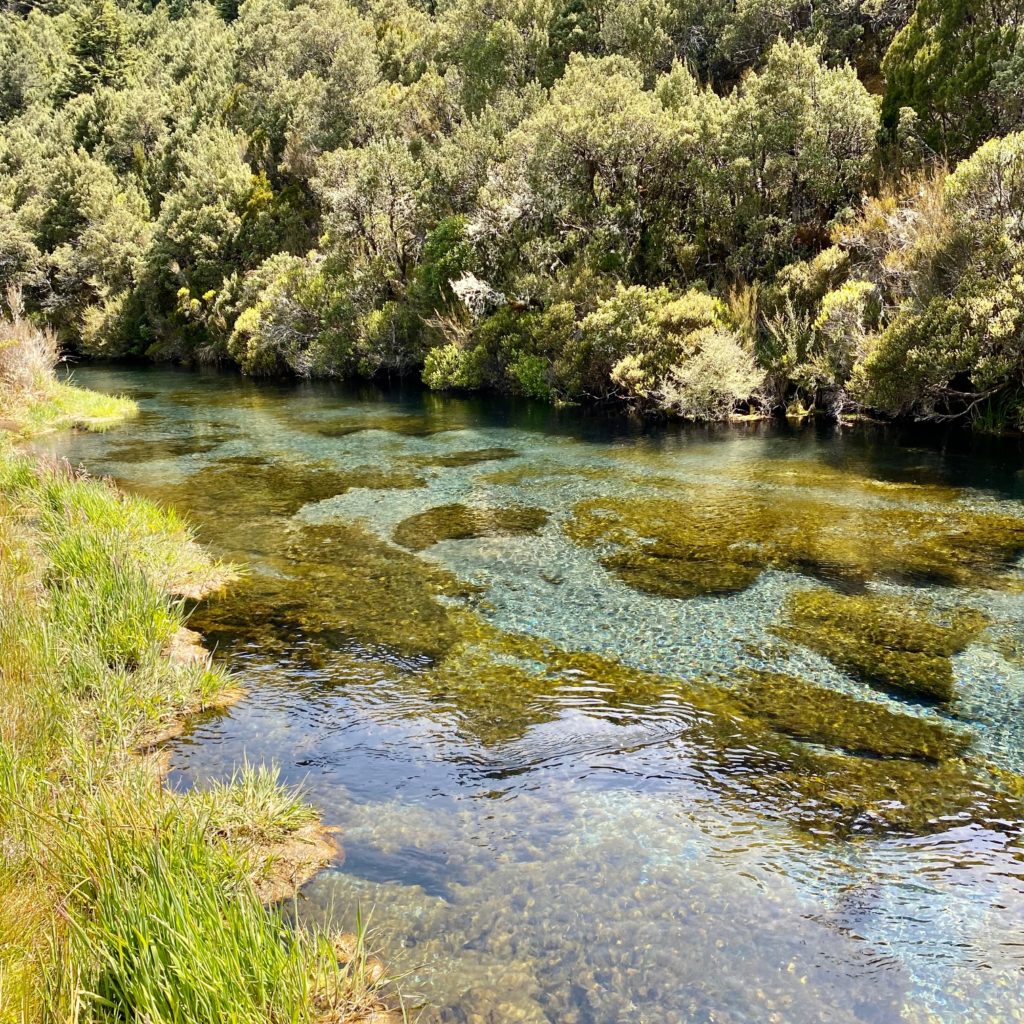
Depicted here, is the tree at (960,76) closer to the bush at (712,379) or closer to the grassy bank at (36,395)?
the bush at (712,379)

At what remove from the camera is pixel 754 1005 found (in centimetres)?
458

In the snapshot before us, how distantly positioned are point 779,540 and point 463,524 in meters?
5.50

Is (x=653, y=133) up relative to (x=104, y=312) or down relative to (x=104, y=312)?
up

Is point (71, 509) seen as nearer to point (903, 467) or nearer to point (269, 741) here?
point (269, 741)

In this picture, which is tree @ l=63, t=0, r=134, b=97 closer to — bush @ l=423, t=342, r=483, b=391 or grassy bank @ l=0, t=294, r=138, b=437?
grassy bank @ l=0, t=294, r=138, b=437

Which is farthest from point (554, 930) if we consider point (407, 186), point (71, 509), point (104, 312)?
point (104, 312)

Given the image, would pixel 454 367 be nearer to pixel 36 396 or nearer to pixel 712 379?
pixel 712 379

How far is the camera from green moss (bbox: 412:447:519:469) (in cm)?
2026

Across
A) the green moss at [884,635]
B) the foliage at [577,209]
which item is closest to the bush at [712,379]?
the foliage at [577,209]

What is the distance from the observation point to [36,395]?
88.2 ft

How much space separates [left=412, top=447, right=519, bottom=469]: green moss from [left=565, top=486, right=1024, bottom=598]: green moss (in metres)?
5.27

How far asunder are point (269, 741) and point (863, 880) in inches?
200

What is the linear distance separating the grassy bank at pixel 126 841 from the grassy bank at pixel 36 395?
18274 mm

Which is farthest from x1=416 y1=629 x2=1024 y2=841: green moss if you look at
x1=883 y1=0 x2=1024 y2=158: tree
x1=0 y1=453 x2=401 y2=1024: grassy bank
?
x1=883 y1=0 x2=1024 y2=158: tree
